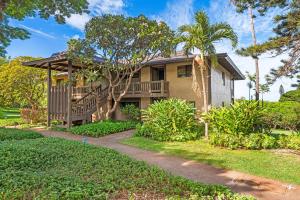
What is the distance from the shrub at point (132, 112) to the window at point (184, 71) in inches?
168

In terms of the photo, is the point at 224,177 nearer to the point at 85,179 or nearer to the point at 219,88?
the point at 85,179

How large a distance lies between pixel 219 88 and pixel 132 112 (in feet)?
26.1

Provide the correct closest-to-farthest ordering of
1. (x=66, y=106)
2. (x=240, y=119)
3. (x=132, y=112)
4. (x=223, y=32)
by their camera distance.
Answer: (x=240, y=119) → (x=223, y=32) → (x=66, y=106) → (x=132, y=112)

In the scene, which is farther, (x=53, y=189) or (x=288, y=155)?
(x=288, y=155)

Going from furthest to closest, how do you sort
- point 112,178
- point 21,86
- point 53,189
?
point 21,86 → point 112,178 → point 53,189

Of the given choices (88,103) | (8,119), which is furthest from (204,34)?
(8,119)

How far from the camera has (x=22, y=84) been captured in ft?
87.0

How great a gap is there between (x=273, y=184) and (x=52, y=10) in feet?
26.1

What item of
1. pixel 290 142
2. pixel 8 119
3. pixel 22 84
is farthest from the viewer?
pixel 8 119

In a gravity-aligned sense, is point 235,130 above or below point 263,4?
below

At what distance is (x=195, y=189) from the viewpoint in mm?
6238

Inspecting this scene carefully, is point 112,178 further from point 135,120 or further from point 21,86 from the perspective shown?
point 21,86

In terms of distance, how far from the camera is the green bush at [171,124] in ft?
46.0

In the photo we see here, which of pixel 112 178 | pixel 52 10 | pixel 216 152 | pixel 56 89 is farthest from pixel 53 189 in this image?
pixel 56 89
